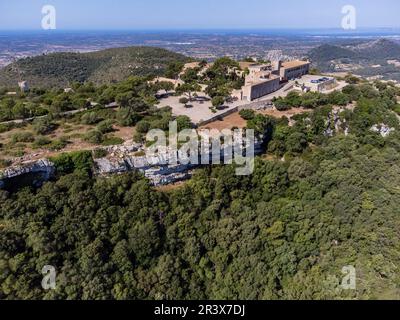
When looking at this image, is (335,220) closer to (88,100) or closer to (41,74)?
(88,100)

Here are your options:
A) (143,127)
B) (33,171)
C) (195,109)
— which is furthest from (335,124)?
(33,171)

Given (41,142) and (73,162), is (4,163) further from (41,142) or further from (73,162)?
(73,162)

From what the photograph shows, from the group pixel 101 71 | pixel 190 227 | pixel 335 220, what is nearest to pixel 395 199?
pixel 335 220

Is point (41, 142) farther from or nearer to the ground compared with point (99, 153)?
farther from the ground

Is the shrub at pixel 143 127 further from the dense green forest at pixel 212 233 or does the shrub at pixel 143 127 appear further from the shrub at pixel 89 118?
the dense green forest at pixel 212 233

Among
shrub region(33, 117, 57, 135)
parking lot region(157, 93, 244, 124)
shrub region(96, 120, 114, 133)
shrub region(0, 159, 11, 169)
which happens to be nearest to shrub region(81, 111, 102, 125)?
shrub region(96, 120, 114, 133)

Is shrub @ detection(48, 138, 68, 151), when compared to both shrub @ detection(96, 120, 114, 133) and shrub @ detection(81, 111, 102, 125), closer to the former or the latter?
shrub @ detection(96, 120, 114, 133)

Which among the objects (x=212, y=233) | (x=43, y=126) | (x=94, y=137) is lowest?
(x=212, y=233)

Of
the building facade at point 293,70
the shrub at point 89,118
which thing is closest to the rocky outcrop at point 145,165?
the shrub at point 89,118
